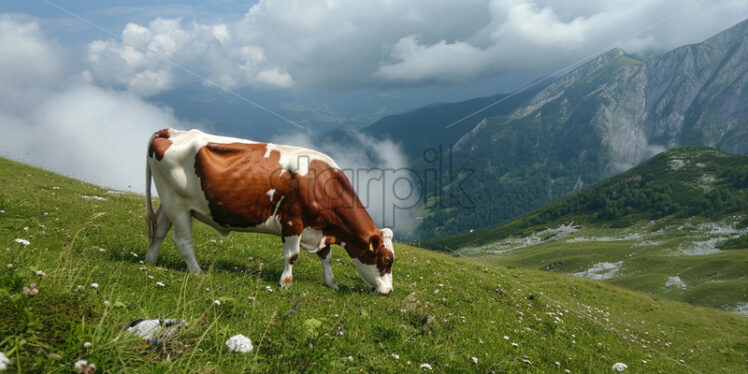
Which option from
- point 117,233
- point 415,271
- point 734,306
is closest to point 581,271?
point 734,306

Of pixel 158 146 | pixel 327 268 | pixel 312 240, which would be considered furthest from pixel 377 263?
pixel 158 146

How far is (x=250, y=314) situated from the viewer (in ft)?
20.6

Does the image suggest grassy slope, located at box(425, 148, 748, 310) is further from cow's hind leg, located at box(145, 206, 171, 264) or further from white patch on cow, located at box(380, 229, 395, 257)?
cow's hind leg, located at box(145, 206, 171, 264)

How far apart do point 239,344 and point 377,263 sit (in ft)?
18.0

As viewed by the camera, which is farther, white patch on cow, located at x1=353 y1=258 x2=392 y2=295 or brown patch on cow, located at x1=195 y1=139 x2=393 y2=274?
white patch on cow, located at x1=353 y1=258 x2=392 y2=295

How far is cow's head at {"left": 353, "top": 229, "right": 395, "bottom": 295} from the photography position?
9992 mm

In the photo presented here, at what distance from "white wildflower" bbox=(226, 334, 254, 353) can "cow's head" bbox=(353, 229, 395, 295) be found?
5.26m

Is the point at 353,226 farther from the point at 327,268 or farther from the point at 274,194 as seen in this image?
the point at 274,194

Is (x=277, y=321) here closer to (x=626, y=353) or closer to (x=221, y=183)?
(x=221, y=183)

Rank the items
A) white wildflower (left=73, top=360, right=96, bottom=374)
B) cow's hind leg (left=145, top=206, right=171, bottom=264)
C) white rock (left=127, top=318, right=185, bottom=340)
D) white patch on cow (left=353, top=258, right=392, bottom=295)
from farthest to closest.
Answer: white patch on cow (left=353, top=258, right=392, bottom=295), cow's hind leg (left=145, top=206, right=171, bottom=264), white rock (left=127, top=318, right=185, bottom=340), white wildflower (left=73, top=360, right=96, bottom=374)

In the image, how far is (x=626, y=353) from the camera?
10133 millimetres

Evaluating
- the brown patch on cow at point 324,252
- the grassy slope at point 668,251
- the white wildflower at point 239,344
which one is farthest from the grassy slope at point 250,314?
the grassy slope at point 668,251

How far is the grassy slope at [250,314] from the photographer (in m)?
3.87

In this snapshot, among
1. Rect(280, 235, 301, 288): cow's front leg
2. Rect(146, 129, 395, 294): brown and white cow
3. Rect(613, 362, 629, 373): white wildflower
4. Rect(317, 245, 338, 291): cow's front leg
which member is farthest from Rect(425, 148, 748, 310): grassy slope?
Rect(280, 235, 301, 288): cow's front leg
